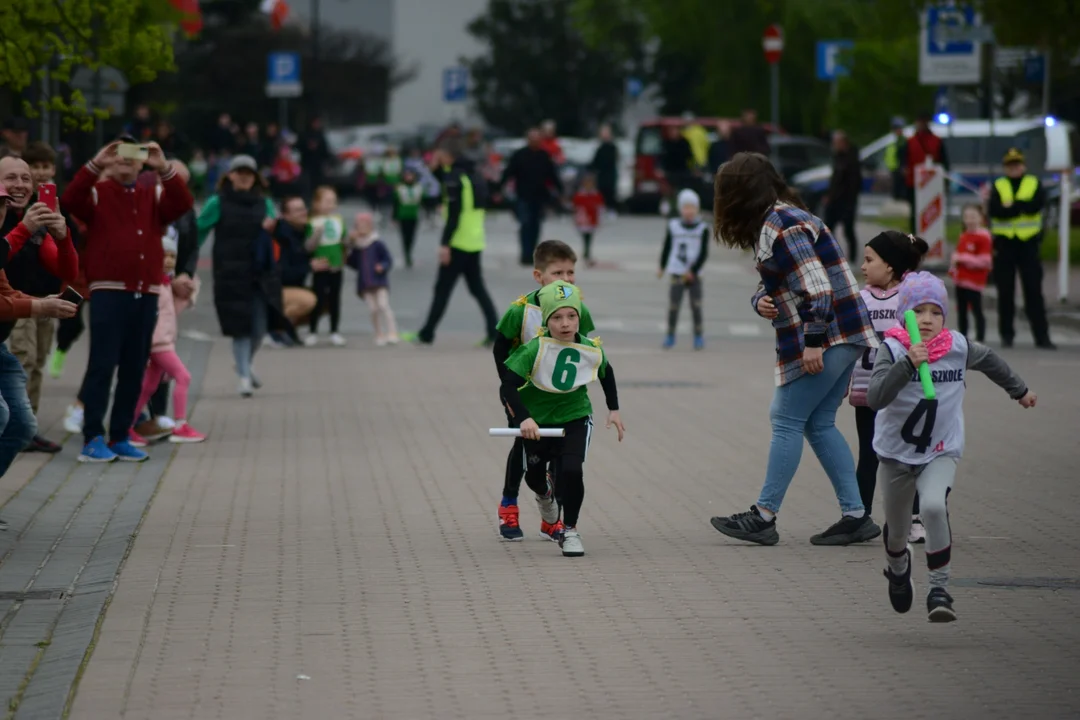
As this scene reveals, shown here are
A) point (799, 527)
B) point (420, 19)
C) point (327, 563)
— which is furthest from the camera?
point (420, 19)

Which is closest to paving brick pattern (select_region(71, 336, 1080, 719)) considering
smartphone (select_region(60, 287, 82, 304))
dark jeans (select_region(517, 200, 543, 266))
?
smartphone (select_region(60, 287, 82, 304))

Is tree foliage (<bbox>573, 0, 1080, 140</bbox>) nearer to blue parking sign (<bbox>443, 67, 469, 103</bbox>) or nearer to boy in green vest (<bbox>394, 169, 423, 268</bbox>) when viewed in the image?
blue parking sign (<bbox>443, 67, 469, 103</bbox>)

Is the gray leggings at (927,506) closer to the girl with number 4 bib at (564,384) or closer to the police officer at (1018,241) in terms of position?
the girl with number 4 bib at (564,384)

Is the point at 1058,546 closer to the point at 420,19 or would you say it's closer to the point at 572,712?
the point at 572,712

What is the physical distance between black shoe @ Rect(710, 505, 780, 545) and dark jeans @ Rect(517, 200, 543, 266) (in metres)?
20.0

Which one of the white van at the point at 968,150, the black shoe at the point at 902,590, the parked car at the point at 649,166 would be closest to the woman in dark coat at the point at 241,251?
the black shoe at the point at 902,590

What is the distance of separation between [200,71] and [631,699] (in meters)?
42.1

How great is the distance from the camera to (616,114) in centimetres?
7669

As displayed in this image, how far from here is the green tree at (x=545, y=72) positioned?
7575 cm

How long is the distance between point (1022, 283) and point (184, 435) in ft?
30.4

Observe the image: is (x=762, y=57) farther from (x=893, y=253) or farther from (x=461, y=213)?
(x=893, y=253)

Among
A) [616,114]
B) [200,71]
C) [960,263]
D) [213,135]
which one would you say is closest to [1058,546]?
[960,263]

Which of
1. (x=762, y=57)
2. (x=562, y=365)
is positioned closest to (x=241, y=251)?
(x=562, y=365)

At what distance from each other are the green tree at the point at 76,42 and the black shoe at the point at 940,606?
7399 millimetres
